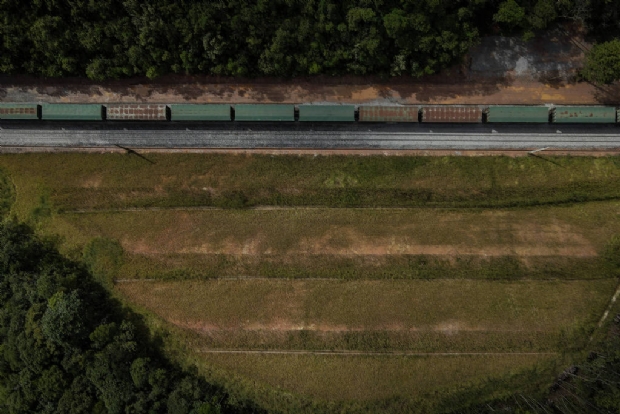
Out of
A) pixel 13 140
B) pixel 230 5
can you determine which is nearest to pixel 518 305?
pixel 230 5

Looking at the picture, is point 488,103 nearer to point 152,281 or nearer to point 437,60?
point 437,60

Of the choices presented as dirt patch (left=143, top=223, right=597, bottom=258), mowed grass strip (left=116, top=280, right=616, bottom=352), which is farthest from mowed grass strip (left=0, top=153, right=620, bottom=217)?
mowed grass strip (left=116, top=280, right=616, bottom=352)

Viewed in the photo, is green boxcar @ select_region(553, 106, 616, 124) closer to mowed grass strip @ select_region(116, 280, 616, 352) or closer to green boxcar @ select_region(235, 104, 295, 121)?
mowed grass strip @ select_region(116, 280, 616, 352)

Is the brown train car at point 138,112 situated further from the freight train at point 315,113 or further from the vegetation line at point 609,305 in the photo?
the vegetation line at point 609,305

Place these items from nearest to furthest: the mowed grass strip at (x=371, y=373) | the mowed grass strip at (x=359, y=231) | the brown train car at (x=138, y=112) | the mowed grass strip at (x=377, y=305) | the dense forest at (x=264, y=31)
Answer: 1. the dense forest at (x=264, y=31)
2. the mowed grass strip at (x=371, y=373)
3. the mowed grass strip at (x=377, y=305)
4. the mowed grass strip at (x=359, y=231)
5. the brown train car at (x=138, y=112)

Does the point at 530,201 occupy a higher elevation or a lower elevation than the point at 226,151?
lower

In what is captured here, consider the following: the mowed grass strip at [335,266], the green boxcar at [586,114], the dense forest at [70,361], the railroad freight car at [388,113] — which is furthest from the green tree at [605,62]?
the dense forest at [70,361]
